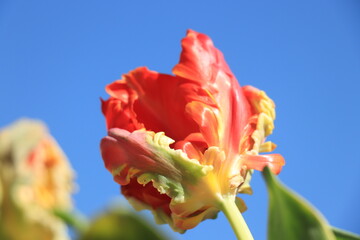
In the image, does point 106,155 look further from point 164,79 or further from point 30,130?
Answer: point 30,130

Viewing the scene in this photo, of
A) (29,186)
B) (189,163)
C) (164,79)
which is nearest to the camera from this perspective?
(29,186)

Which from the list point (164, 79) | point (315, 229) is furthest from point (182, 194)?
point (315, 229)

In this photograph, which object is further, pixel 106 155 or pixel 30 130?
pixel 106 155

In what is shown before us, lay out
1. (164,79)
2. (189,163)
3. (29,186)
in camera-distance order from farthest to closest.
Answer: (164,79)
(189,163)
(29,186)

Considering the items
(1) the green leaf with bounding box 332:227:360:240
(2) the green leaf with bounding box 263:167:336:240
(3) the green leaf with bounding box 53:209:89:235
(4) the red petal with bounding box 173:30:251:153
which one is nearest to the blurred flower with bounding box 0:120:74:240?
(3) the green leaf with bounding box 53:209:89:235

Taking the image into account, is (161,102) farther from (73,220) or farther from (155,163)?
(73,220)

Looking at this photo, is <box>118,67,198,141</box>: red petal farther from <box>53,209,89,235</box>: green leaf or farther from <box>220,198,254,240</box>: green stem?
<box>53,209,89,235</box>: green leaf

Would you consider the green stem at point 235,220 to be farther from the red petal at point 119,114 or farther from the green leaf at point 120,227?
the green leaf at point 120,227

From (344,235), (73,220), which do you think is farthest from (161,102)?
(73,220)

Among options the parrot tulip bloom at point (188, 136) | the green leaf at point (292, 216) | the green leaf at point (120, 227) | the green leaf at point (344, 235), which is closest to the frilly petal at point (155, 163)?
the parrot tulip bloom at point (188, 136)
